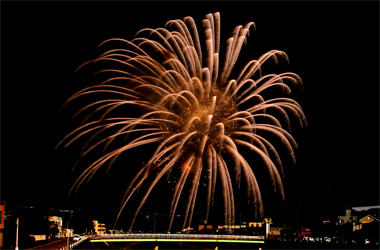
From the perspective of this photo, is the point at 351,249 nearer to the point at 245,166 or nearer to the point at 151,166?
the point at 245,166

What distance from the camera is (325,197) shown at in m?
115

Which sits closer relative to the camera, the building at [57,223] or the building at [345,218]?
the building at [345,218]

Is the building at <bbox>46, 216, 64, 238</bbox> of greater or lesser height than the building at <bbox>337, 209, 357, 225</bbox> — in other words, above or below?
below

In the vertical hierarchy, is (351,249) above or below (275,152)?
below

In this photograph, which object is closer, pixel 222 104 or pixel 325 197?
pixel 222 104

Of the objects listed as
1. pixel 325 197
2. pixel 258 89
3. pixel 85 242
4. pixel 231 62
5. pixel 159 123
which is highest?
pixel 231 62

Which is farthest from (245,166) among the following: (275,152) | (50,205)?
(50,205)

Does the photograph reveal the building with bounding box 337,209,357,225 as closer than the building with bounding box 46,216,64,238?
Yes

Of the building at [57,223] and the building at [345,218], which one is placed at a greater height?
the building at [345,218]

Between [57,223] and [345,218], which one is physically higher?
[345,218]

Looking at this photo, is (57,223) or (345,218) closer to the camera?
(345,218)

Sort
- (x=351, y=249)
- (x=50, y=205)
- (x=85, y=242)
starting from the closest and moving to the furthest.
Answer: (x=351, y=249)
(x=85, y=242)
(x=50, y=205)

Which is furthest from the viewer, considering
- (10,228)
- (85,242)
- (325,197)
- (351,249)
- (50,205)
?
(50,205)

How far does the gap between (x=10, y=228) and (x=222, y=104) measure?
188 feet
